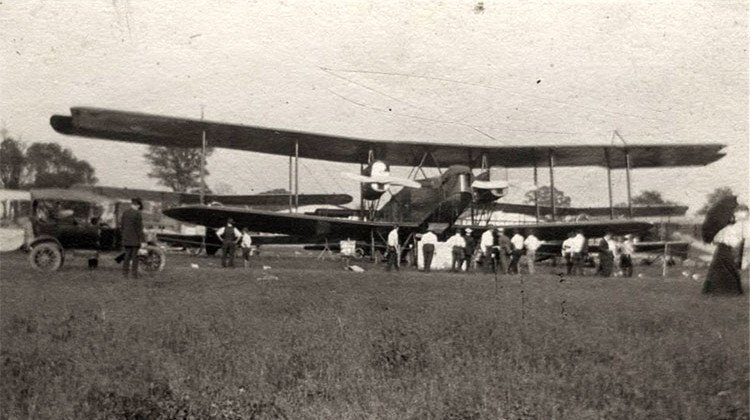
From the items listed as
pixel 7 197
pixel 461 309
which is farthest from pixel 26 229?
pixel 461 309

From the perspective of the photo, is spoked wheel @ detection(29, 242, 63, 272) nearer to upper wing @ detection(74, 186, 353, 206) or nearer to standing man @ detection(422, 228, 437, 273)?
standing man @ detection(422, 228, 437, 273)

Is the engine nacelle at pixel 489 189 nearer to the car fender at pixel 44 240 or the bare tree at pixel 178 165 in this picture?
the bare tree at pixel 178 165

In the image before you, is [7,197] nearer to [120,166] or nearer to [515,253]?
[120,166]

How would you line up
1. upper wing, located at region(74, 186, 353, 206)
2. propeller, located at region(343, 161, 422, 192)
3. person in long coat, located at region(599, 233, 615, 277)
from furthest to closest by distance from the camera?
upper wing, located at region(74, 186, 353, 206), propeller, located at region(343, 161, 422, 192), person in long coat, located at region(599, 233, 615, 277)

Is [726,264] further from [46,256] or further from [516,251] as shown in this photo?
[46,256]

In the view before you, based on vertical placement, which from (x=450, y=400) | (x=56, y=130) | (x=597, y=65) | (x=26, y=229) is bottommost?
(x=450, y=400)

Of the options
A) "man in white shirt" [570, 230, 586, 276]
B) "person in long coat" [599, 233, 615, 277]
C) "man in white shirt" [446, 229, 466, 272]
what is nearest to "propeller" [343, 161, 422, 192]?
"man in white shirt" [446, 229, 466, 272]

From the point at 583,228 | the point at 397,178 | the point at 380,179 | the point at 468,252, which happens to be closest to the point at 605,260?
the point at 468,252
